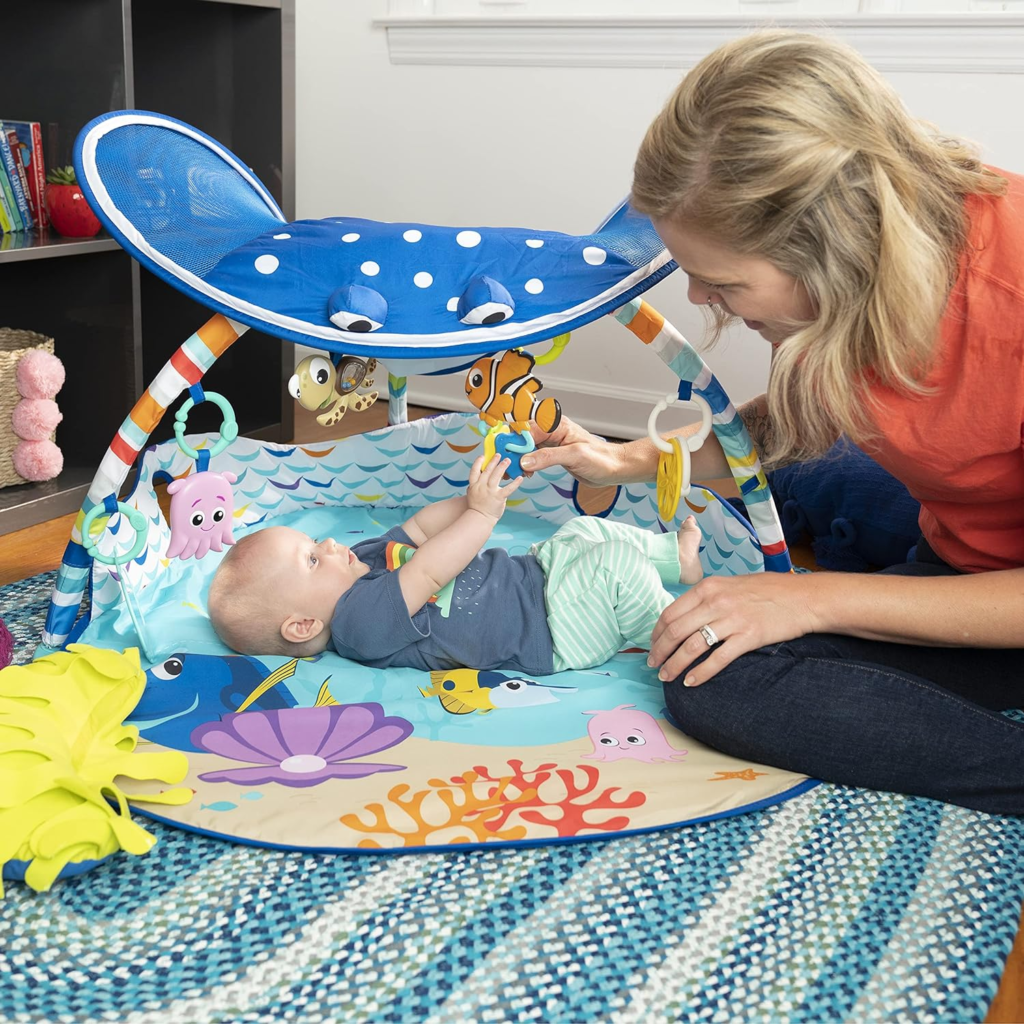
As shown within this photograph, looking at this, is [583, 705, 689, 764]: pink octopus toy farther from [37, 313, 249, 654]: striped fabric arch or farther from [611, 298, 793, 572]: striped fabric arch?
[37, 313, 249, 654]: striped fabric arch

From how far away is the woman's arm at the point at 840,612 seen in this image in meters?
1.05

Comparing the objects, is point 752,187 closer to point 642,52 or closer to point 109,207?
point 109,207

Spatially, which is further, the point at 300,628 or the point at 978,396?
the point at 300,628

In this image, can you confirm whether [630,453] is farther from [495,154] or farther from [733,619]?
[495,154]

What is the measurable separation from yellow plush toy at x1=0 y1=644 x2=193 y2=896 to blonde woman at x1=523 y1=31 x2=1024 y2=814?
0.54 metres

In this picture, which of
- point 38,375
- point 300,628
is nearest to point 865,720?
point 300,628

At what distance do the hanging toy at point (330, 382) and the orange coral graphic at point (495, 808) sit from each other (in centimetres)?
45

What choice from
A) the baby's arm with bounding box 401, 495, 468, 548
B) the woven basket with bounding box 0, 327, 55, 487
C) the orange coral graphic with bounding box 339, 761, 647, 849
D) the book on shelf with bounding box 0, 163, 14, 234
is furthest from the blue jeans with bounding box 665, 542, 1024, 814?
the book on shelf with bounding box 0, 163, 14, 234

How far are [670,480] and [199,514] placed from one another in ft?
1.79

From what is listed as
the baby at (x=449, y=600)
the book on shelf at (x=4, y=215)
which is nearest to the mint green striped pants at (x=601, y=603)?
the baby at (x=449, y=600)

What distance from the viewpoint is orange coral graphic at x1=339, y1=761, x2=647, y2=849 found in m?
1.03

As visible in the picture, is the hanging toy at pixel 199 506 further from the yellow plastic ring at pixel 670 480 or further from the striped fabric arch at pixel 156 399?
the yellow plastic ring at pixel 670 480

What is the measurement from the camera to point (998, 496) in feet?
3.57

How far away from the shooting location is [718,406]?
1329 millimetres
